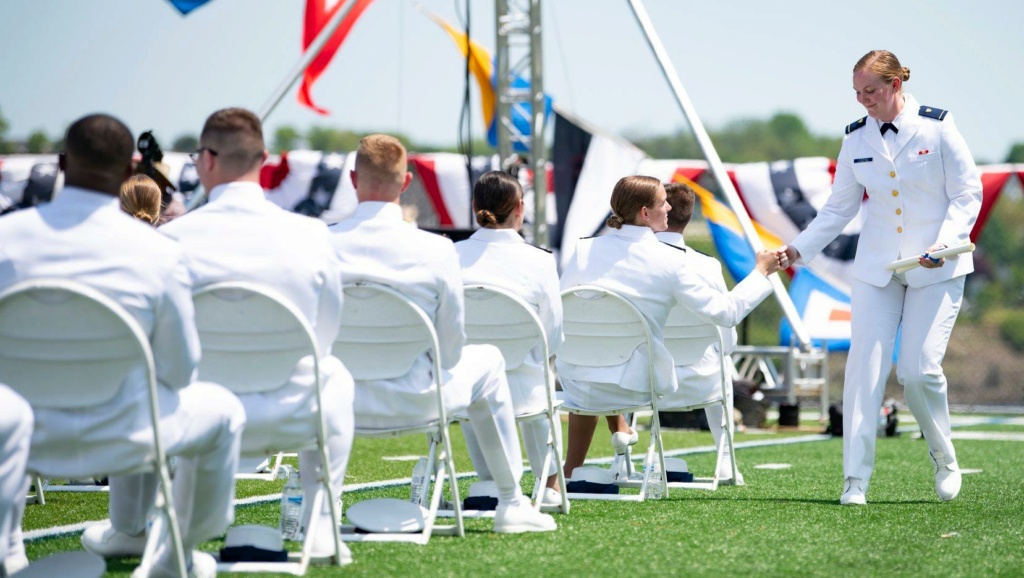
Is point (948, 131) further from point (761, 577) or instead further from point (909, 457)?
point (909, 457)

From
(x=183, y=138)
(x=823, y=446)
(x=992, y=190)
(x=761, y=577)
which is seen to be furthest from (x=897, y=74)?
(x=183, y=138)

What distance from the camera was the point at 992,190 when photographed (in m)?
13.8

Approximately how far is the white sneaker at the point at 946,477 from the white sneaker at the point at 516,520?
1.97 metres

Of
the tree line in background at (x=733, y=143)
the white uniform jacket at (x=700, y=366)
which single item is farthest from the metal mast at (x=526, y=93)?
the tree line in background at (x=733, y=143)

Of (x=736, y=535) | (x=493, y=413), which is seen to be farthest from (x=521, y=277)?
(x=736, y=535)

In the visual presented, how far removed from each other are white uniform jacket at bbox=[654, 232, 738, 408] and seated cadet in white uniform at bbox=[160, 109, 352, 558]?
7.67 feet

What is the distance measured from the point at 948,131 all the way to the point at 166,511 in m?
3.54

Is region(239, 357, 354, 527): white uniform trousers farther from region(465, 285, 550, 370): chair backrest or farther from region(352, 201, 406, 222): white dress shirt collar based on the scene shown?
region(465, 285, 550, 370): chair backrest

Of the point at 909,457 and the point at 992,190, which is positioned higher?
the point at 992,190

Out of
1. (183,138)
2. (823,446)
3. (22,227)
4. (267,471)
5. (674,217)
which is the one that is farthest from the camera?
(183,138)

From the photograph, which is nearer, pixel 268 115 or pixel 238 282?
pixel 238 282

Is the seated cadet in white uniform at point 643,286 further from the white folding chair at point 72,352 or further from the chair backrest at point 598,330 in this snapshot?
the white folding chair at point 72,352

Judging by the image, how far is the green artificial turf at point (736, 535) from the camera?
3564 mm

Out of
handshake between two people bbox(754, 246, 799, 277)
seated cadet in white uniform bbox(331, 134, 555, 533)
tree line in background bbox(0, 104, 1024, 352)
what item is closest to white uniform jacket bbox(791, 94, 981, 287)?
handshake between two people bbox(754, 246, 799, 277)
